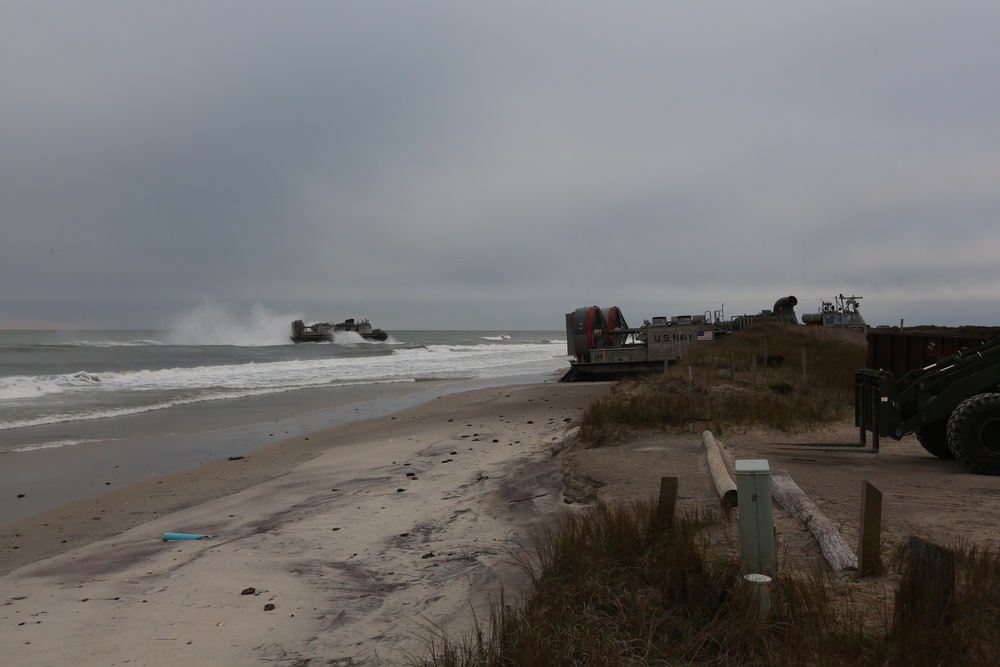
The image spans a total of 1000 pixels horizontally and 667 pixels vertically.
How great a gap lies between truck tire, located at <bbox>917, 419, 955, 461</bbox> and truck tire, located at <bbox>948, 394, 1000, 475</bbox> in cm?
109

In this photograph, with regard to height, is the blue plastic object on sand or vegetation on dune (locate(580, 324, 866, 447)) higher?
vegetation on dune (locate(580, 324, 866, 447))

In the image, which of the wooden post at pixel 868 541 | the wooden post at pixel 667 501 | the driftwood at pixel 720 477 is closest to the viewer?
the wooden post at pixel 868 541

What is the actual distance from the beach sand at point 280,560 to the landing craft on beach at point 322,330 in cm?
7535

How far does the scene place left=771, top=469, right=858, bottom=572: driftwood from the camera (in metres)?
4.35

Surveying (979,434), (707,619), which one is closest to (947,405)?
(979,434)

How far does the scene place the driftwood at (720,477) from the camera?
5.54m

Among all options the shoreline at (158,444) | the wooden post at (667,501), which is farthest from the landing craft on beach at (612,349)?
the wooden post at (667,501)

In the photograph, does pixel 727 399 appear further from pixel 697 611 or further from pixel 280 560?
pixel 697 611

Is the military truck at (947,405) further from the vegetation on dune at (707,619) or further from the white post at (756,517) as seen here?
the white post at (756,517)

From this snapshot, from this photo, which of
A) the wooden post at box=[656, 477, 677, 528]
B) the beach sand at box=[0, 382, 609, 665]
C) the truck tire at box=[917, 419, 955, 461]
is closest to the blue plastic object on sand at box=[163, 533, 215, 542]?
the beach sand at box=[0, 382, 609, 665]

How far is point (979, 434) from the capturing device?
7684 millimetres

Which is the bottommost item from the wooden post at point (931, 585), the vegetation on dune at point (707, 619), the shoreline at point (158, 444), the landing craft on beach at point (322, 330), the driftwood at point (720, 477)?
the shoreline at point (158, 444)

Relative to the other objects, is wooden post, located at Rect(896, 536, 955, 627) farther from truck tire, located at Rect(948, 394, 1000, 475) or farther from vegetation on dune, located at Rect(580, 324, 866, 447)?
vegetation on dune, located at Rect(580, 324, 866, 447)

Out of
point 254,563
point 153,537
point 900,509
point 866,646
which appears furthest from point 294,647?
point 900,509
